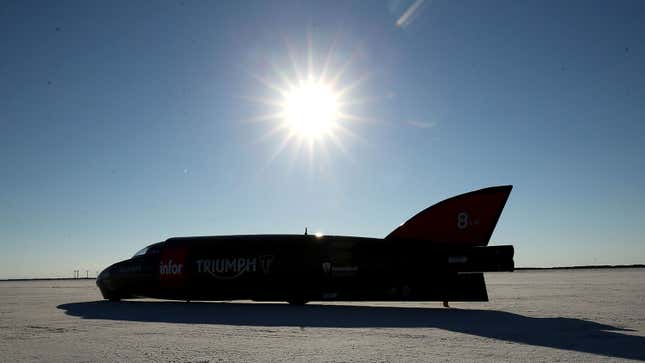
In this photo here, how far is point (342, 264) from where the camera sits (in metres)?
21.3

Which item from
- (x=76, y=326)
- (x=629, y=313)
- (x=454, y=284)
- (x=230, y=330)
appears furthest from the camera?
(x=454, y=284)

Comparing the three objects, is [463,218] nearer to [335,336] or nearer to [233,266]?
[233,266]

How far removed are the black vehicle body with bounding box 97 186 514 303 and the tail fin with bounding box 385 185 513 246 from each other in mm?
39

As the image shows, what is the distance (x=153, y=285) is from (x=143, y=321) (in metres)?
9.15

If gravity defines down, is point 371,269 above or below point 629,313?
above

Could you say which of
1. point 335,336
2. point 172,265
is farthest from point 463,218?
point 172,265

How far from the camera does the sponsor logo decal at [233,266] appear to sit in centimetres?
2256

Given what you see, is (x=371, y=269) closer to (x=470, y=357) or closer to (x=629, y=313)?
(x=629, y=313)

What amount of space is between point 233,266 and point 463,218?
34.2ft

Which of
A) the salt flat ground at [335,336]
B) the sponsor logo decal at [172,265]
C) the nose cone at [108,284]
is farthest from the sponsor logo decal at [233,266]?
the nose cone at [108,284]

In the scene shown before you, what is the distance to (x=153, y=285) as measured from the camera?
24.7m

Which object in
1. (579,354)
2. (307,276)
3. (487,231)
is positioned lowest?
(579,354)

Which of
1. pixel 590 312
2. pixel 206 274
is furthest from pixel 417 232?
pixel 206 274

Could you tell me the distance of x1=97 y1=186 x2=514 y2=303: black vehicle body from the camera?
64.9 ft
